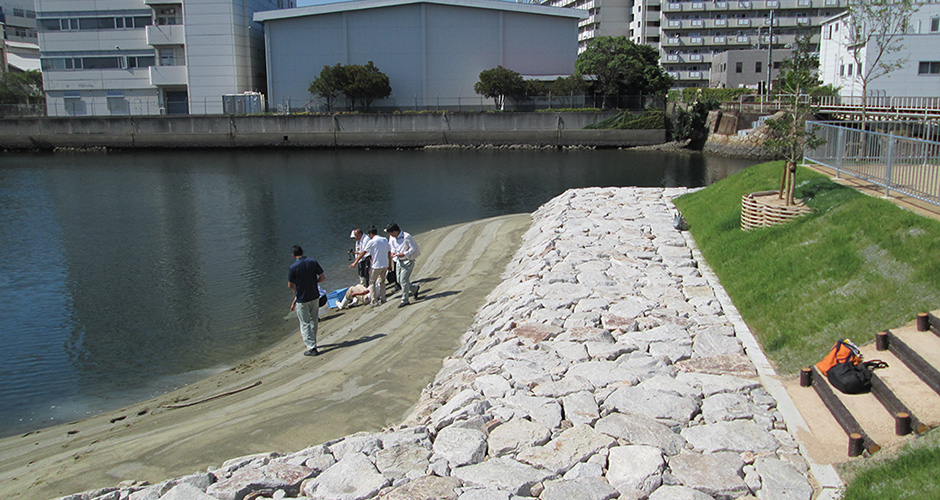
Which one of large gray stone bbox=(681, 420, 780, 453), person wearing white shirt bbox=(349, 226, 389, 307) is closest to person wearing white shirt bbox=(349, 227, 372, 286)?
person wearing white shirt bbox=(349, 226, 389, 307)

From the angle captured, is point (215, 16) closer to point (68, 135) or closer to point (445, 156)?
point (68, 135)

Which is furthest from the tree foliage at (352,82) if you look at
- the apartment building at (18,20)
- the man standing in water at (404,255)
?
the apartment building at (18,20)

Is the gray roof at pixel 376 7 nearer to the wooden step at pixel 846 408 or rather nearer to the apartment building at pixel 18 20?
the apartment building at pixel 18 20

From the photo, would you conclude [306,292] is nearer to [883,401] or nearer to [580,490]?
[580,490]

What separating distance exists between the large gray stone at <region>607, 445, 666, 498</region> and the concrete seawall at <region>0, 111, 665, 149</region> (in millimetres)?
68621

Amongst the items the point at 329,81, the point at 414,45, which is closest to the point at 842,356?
the point at 329,81

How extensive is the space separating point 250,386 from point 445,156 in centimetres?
5618

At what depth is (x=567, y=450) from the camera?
772 cm

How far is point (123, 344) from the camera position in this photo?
16.6m

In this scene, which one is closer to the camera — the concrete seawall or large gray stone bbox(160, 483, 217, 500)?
large gray stone bbox(160, 483, 217, 500)

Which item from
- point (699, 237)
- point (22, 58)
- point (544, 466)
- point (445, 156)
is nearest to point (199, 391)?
point (544, 466)

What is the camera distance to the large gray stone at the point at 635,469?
22.8 feet

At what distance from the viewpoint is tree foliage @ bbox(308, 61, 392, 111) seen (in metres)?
75.9

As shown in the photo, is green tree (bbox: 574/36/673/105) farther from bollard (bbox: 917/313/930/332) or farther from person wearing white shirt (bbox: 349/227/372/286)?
bollard (bbox: 917/313/930/332)
